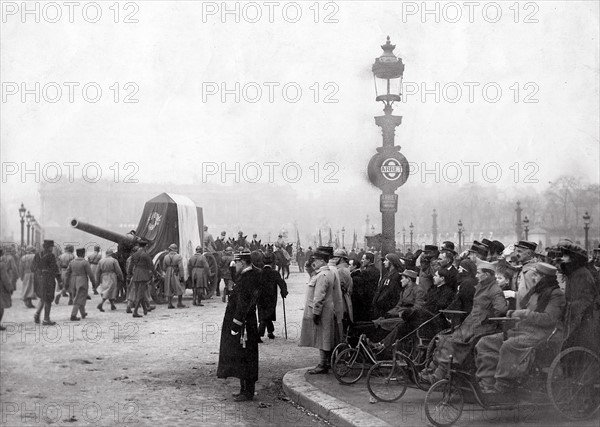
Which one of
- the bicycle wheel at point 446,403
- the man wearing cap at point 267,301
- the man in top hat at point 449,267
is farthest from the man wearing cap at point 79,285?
the bicycle wheel at point 446,403

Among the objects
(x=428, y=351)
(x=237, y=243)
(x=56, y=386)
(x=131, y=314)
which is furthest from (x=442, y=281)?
(x=237, y=243)

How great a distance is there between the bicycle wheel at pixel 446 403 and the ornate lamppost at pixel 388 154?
5.27 metres

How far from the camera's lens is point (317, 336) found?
340 inches

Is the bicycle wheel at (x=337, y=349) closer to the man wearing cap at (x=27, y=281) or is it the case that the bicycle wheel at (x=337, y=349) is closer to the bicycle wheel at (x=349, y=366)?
the bicycle wheel at (x=349, y=366)

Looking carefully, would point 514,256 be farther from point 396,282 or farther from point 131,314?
point 131,314

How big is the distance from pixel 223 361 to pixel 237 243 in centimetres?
1888

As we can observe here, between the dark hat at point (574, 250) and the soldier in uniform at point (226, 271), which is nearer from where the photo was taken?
the dark hat at point (574, 250)

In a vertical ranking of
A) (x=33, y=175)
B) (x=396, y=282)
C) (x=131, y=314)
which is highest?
(x=33, y=175)

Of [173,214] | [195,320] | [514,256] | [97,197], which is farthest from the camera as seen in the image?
[97,197]

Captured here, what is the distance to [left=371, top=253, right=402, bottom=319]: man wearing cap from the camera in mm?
8828

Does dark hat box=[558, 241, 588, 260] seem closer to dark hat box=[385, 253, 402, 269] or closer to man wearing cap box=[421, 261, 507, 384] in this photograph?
man wearing cap box=[421, 261, 507, 384]

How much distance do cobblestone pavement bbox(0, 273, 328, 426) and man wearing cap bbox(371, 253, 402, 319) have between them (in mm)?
1589

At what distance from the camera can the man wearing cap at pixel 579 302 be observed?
6.02m

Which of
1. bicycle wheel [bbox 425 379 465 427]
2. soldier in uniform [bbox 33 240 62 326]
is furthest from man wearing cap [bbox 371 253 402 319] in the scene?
soldier in uniform [bbox 33 240 62 326]
